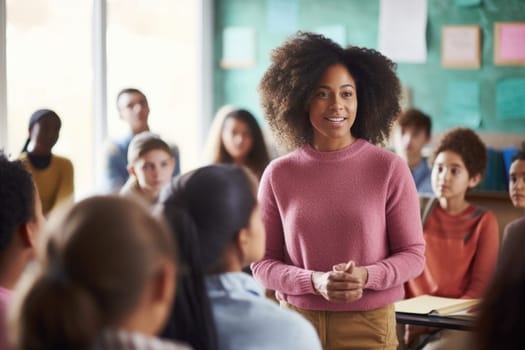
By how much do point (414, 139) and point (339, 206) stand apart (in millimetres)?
2878

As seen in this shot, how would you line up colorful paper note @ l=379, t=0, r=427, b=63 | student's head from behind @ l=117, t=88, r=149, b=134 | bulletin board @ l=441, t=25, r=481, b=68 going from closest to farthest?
student's head from behind @ l=117, t=88, r=149, b=134
bulletin board @ l=441, t=25, r=481, b=68
colorful paper note @ l=379, t=0, r=427, b=63

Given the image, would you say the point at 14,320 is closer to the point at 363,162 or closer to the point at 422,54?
the point at 363,162

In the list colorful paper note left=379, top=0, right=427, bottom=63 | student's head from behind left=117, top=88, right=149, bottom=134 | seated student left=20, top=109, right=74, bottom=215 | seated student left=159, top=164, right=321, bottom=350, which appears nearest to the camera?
seated student left=159, top=164, right=321, bottom=350

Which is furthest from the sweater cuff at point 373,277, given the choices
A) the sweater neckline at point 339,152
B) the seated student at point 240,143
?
the seated student at point 240,143

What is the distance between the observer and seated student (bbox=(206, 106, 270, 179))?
4.68 m

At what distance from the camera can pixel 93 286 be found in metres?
1.05

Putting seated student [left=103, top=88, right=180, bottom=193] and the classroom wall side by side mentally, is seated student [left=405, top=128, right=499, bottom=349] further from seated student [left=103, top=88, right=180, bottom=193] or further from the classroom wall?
the classroom wall

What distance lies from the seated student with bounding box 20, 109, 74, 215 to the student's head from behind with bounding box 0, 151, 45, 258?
5.79 feet

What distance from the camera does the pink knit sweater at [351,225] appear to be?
224 cm

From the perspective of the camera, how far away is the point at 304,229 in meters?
2.29

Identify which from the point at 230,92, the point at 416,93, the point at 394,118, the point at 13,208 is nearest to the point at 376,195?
the point at 394,118

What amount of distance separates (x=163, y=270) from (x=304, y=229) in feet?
3.88

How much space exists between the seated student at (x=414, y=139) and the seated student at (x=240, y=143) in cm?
84

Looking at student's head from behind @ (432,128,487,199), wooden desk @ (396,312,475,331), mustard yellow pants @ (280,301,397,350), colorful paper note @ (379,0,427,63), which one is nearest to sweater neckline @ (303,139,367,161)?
mustard yellow pants @ (280,301,397,350)
